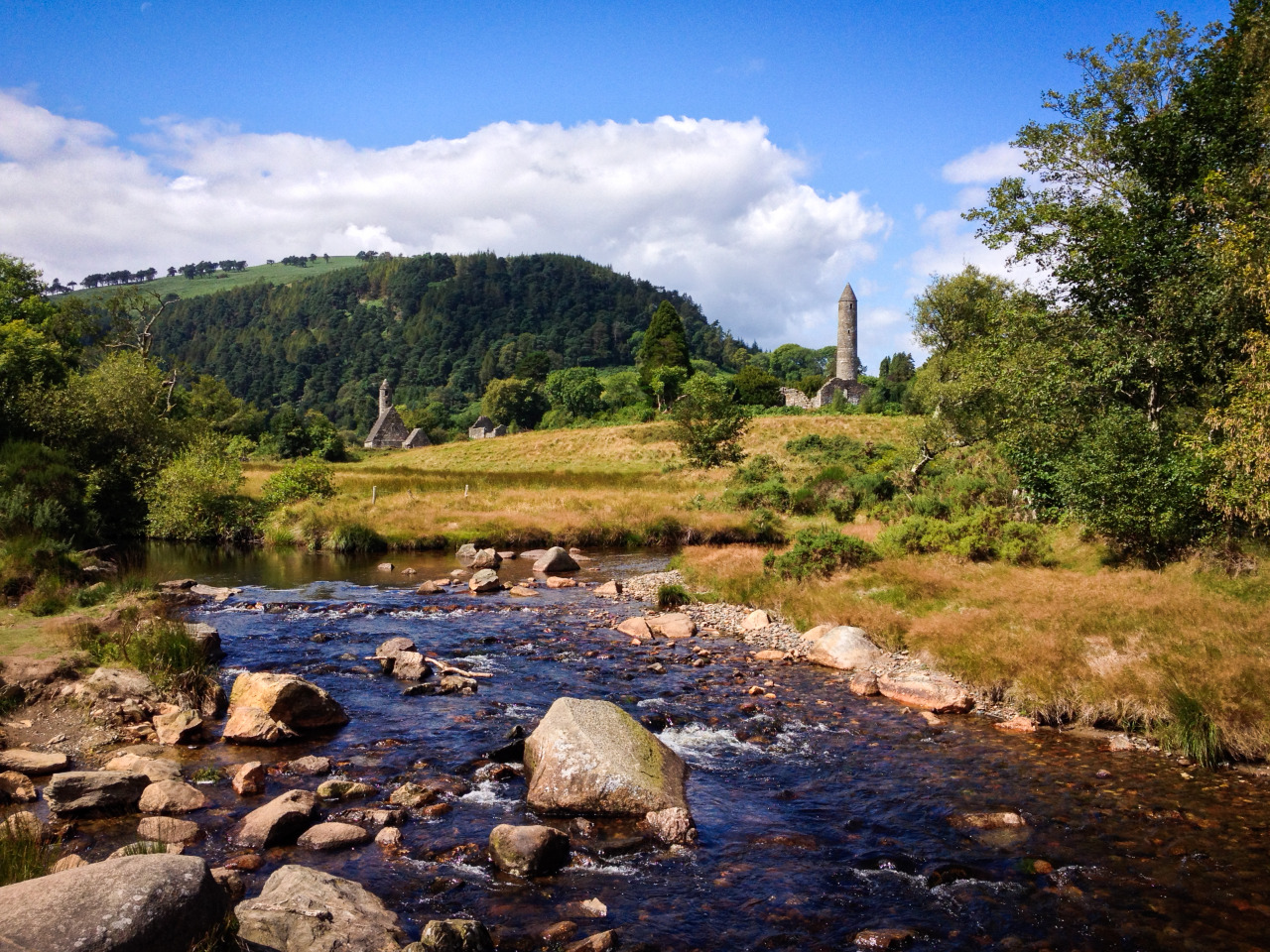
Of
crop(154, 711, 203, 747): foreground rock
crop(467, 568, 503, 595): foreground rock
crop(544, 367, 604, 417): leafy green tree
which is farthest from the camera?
crop(544, 367, 604, 417): leafy green tree

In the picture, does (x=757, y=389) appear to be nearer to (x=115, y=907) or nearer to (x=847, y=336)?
(x=847, y=336)

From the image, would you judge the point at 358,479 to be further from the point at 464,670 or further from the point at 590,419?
the point at 590,419

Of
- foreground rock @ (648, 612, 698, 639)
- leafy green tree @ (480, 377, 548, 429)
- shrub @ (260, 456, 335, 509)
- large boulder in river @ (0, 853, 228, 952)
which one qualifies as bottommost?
foreground rock @ (648, 612, 698, 639)

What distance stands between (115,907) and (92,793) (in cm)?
470

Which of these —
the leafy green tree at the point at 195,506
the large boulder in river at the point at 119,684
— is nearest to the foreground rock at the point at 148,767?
the large boulder in river at the point at 119,684

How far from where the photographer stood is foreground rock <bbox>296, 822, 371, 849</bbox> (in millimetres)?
8406

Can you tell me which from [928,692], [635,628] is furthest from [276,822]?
[635,628]

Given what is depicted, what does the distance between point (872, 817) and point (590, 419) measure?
107297 millimetres

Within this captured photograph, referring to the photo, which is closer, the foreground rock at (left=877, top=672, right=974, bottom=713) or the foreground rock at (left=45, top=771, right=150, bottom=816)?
the foreground rock at (left=45, top=771, right=150, bottom=816)

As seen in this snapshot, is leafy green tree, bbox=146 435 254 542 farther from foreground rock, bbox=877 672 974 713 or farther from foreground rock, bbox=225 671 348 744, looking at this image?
foreground rock, bbox=877 672 974 713

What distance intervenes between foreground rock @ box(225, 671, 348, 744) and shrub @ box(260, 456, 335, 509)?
1225 inches

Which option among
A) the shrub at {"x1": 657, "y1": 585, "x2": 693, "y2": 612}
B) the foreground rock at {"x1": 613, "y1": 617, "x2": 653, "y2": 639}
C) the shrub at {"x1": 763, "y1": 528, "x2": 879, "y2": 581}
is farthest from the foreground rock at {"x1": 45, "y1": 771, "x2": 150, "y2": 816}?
the shrub at {"x1": 763, "y1": 528, "x2": 879, "y2": 581}

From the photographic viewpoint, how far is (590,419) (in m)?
116

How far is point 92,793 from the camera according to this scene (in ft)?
29.2
